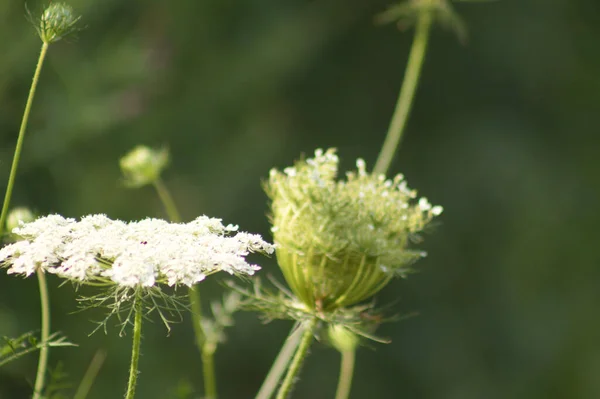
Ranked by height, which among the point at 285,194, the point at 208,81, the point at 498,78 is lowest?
the point at 285,194

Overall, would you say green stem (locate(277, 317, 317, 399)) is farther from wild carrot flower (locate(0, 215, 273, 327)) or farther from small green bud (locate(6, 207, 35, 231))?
small green bud (locate(6, 207, 35, 231))

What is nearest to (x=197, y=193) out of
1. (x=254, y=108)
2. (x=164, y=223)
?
(x=254, y=108)

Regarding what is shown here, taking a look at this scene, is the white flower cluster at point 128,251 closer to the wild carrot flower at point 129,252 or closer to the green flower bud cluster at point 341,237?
the wild carrot flower at point 129,252

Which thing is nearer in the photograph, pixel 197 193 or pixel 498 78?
pixel 197 193

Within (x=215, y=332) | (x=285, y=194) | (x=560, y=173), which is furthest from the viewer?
(x=560, y=173)

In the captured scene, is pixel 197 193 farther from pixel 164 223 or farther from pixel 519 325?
pixel 164 223

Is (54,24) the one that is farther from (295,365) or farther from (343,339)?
(343,339)

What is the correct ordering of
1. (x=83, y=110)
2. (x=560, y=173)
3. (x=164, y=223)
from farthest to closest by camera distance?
(x=560, y=173)
(x=83, y=110)
(x=164, y=223)

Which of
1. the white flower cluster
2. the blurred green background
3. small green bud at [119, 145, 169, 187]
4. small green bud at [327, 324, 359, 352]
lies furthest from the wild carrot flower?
the blurred green background
